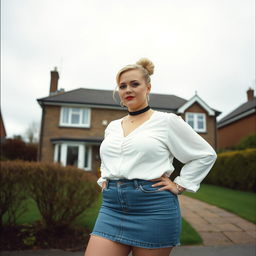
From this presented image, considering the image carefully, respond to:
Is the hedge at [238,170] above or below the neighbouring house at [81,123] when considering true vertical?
below

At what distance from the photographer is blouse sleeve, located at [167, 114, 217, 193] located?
180 cm

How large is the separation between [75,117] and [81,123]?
27.5 inches

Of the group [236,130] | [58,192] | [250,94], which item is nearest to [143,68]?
[58,192]

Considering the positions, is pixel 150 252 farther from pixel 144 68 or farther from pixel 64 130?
pixel 64 130

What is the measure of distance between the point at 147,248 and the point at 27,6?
5.96m

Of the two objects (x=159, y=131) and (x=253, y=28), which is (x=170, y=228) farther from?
(x=253, y=28)

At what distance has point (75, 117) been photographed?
1759 cm

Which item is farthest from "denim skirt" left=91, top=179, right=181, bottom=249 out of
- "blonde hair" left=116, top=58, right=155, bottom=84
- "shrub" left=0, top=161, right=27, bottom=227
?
"shrub" left=0, top=161, right=27, bottom=227

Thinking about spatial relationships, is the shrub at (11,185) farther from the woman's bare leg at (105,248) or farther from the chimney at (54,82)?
the chimney at (54,82)

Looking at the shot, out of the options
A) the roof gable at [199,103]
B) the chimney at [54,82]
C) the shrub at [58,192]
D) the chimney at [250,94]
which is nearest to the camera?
the shrub at [58,192]

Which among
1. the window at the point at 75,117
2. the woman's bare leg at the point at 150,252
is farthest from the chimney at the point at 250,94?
the woman's bare leg at the point at 150,252

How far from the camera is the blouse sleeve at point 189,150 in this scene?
5.91ft

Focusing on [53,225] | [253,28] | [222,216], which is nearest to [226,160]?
[222,216]

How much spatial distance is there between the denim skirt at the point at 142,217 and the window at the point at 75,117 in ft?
52.4
